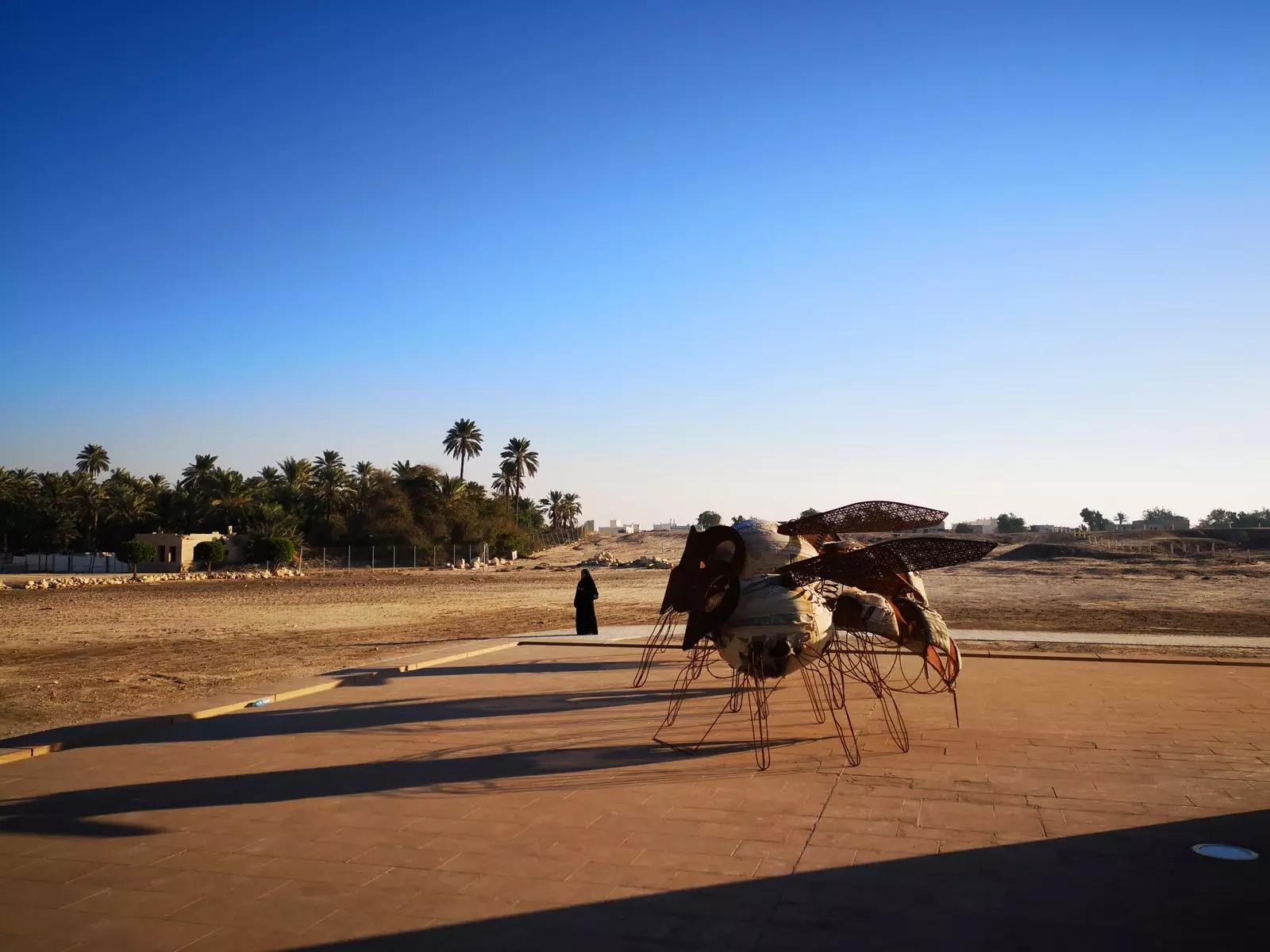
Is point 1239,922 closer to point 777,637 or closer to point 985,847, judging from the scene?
point 985,847

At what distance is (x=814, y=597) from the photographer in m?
9.09

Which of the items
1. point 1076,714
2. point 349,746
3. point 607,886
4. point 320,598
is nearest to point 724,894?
point 607,886

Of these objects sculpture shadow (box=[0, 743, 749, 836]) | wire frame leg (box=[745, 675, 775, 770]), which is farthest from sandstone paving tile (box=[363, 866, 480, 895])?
wire frame leg (box=[745, 675, 775, 770])

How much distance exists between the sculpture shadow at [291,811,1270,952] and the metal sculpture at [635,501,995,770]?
8.44 ft

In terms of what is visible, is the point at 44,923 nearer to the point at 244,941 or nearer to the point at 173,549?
the point at 244,941

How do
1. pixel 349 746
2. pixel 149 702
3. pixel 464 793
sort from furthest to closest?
pixel 149 702 → pixel 349 746 → pixel 464 793

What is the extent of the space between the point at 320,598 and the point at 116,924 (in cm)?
3547

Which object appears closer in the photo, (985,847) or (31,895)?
(31,895)

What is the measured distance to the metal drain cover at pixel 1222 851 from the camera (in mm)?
6012

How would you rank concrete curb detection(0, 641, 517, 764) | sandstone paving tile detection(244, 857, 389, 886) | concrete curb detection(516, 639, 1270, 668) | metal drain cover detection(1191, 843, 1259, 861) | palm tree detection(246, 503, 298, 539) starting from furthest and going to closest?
1. palm tree detection(246, 503, 298, 539)
2. concrete curb detection(516, 639, 1270, 668)
3. concrete curb detection(0, 641, 517, 764)
4. metal drain cover detection(1191, 843, 1259, 861)
5. sandstone paving tile detection(244, 857, 389, 886)

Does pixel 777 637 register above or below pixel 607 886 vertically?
above

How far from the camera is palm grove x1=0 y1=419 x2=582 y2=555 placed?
2520 inches

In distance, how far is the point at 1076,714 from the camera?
1079 centimetres

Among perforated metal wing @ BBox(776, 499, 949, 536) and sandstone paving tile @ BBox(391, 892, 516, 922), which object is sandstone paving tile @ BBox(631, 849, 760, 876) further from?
perforated metal wing @ BBox(776, 499, 949, 536)
